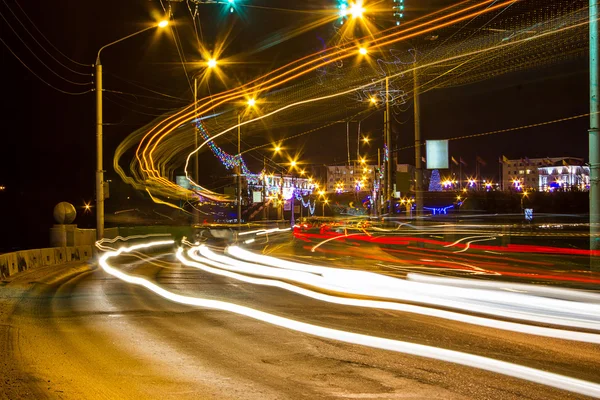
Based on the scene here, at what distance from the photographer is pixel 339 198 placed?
98.2 m

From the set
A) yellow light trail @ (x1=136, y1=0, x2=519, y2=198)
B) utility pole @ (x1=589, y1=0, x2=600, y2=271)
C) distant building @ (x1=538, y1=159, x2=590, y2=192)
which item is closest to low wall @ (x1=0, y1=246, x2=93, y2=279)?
yellow light trail @ (x1=136, y1=0, x2=519, y2=198)

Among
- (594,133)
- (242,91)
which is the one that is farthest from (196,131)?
(594,133)

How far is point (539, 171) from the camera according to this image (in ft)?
490

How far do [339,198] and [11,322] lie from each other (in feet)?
296

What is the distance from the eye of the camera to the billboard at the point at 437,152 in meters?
20.6

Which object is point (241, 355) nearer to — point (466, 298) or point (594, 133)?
point (466, 298)

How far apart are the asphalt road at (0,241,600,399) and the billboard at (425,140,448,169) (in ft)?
36.6

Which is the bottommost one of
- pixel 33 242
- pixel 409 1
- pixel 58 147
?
pixel 33 242

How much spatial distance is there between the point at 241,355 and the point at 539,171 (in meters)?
156

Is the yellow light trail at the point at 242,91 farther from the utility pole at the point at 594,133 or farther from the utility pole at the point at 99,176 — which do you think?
the utility pole at the point at 99,176

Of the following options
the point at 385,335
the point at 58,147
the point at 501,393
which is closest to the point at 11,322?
the point at 385,335

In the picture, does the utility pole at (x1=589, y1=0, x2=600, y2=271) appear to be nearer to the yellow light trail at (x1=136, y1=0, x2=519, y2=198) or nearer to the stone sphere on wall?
the yellow light trail at (x1=136, y1=0, x2=519, y2=198)

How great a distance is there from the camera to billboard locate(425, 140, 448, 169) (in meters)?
20.6

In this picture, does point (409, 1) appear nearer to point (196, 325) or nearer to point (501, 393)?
point (196, 325)
